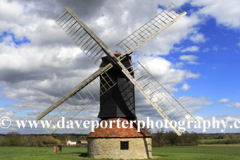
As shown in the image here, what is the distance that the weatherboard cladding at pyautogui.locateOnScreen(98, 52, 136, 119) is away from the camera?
19.1m

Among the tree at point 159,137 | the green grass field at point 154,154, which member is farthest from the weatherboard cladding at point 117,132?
the tree at point 159,137

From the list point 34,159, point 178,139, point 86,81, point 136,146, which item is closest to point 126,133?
point 136,146

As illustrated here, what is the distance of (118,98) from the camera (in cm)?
1927

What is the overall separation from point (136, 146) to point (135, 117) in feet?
9.57

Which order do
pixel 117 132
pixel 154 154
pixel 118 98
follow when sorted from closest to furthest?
pixel 117 132 < pixel 118 98 < pixel 154 154

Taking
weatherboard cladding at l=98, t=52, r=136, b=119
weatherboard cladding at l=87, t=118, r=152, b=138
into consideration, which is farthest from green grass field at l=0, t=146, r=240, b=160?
weatherboard cladding at l=98, t=52, r=136, b=119

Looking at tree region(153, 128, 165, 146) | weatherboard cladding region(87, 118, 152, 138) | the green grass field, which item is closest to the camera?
weatherboard cladding region(87, 118, 152, 138)

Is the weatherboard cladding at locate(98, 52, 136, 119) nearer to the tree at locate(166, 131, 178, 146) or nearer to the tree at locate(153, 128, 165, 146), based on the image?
the tree at locate(153, 128, 165, 146)

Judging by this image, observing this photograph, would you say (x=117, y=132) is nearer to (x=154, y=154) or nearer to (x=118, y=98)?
(x=118, y=98)

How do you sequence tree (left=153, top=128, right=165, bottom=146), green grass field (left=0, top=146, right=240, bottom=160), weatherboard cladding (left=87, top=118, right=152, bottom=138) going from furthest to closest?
tree (left=153, top=128, right=165, bottom=146)
green grass field (left=0, top=146, right=240, bottom=160)
weatherboard cladding (left=87, top=118, right=152, bottom=138)

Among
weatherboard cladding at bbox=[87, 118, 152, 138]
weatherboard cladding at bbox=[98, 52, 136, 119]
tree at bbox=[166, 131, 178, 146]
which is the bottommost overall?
tree at bbox=[166, 131, 178, 146]

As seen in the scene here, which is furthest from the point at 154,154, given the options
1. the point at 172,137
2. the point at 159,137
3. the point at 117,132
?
the point at 172,137

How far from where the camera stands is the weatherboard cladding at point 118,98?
19078 mm

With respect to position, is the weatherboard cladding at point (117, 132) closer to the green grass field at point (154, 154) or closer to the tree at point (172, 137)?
the green grass field at point (154, 154)
